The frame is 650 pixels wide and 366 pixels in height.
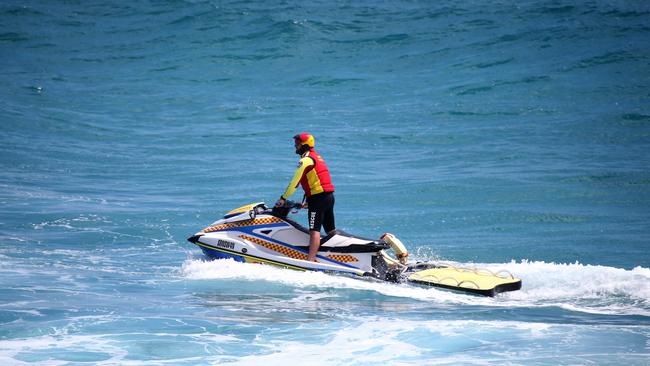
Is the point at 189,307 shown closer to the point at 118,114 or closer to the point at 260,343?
the point at 260,343

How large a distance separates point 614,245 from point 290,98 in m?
15.1

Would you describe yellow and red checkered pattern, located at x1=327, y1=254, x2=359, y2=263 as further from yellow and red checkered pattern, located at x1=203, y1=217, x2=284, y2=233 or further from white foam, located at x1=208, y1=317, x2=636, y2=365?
white foam, located at x1=208, y1=317, x2=636, y2=365

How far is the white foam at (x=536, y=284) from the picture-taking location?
34.3 feet

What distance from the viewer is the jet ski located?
11.3 meters

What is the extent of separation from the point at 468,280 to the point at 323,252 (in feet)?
6.86

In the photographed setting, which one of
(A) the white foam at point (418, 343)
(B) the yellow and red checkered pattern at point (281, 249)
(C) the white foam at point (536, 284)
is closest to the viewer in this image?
(A) the white foam at point (418, 343)

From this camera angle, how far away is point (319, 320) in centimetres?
976

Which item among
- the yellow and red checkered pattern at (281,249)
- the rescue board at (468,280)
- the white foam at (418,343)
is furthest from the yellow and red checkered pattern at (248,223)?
the white foam at (418,343)

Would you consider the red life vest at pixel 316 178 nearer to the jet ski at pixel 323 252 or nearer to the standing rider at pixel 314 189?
the standing rider at pixel 314 189

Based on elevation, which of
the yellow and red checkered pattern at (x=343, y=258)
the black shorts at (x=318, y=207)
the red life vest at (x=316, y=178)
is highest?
the red life vest at (x=316, y=178)

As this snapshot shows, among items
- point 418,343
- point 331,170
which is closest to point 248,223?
point 418,343

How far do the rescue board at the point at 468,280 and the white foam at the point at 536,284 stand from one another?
92 millimetres

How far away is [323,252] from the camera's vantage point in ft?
39.7

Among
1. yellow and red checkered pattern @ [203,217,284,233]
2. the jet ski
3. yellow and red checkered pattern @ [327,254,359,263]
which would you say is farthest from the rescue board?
yellow and red checkered pattern @ [203,217,284,233]
